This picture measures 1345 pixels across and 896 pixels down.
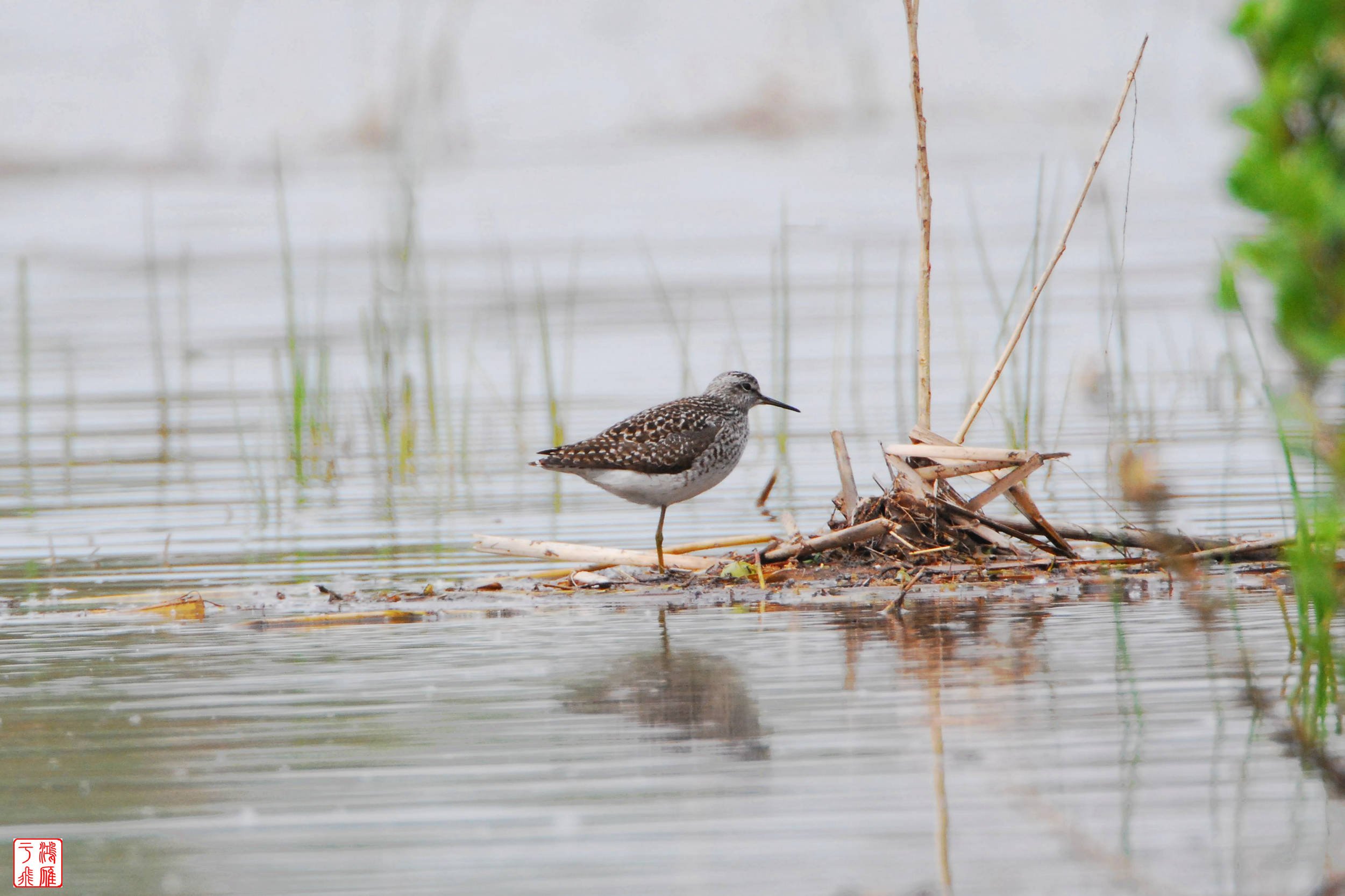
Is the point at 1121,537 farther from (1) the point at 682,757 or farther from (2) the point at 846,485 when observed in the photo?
(1) the point at 682,757

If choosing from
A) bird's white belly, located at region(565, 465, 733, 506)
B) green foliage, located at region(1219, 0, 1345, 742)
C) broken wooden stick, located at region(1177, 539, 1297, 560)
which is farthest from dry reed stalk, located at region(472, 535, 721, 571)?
green foliage, located at region(1219, 0, 1345, 742)

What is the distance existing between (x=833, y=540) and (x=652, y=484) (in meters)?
1.13

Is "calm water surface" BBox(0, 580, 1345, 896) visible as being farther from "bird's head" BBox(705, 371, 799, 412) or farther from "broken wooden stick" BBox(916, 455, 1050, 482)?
"bird's head" BBox(705, 371, 799, 412)

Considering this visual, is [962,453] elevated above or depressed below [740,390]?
below

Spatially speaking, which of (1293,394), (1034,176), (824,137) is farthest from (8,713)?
(824,137)

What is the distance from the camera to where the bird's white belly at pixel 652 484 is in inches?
300

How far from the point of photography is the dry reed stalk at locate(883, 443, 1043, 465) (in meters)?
6.77

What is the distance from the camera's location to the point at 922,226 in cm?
710

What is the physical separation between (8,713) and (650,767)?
1943mm

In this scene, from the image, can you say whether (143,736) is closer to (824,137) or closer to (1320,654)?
(1320,654)

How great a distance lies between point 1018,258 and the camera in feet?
63.9

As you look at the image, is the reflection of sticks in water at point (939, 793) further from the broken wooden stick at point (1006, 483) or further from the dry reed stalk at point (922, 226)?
the dry reed stalk at point (922, 226)

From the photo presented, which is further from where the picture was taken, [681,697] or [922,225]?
[922,225]

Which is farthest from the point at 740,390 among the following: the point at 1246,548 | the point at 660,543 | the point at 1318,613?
the point at 1318,613
